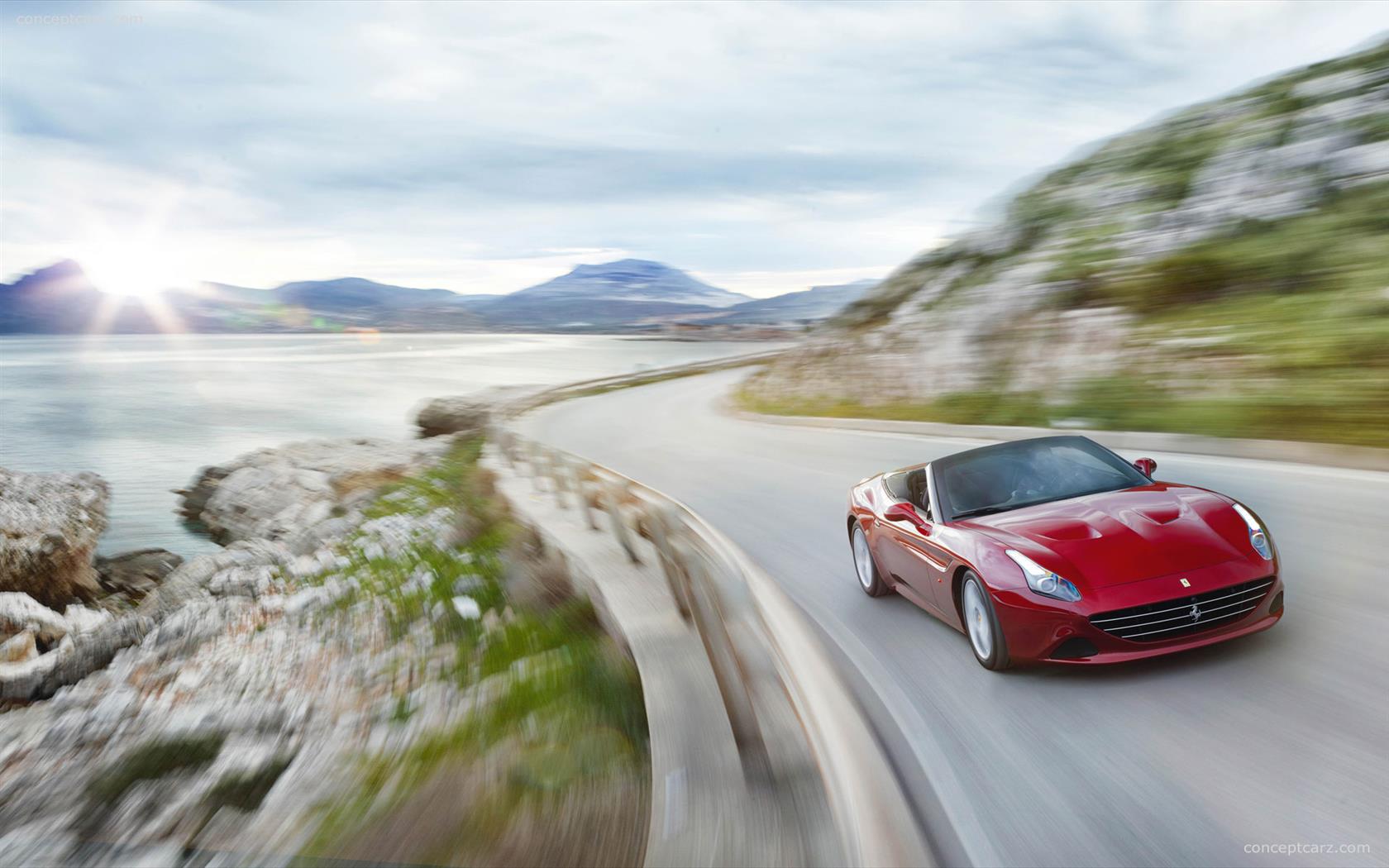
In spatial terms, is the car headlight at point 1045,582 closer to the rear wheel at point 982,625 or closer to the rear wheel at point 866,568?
the rear wheel at point 982,625

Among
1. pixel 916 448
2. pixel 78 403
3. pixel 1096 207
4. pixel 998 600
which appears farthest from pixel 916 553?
pixel 78 403

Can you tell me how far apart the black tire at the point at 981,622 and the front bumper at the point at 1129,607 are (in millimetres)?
214

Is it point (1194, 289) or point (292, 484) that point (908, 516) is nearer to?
point (1194, 289)

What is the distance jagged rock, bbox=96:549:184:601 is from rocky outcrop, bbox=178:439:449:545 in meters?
1.78

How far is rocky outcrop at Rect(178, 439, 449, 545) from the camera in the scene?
21.4 metres

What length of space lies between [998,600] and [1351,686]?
1.49m

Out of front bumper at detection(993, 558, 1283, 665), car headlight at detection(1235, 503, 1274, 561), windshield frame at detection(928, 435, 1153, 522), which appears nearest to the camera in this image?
front bumper at detection(993, 558, 1283, 665)

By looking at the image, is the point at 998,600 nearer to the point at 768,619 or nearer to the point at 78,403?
the point at 768,619

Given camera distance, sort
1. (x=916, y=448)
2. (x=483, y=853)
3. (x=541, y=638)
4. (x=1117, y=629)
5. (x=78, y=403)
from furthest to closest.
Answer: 1. (x=78, y=403)
2. (x=916, y=448)
3. (x=541, y=638)
4. (x=1117, y=629)
5. (x=483, y=853)

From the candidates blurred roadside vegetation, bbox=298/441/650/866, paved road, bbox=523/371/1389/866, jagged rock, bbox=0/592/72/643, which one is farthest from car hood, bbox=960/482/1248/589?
jagged rock, bbox=0/592/72/643

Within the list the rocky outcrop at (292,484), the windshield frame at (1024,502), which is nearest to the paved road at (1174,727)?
the windshield frame at (1024,502)

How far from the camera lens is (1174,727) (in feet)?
13.5

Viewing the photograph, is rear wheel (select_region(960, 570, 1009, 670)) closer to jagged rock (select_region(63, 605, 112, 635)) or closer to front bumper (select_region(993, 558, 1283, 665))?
front bumper (select_region(993, 558, 1283, 665))

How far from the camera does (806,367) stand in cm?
2828
